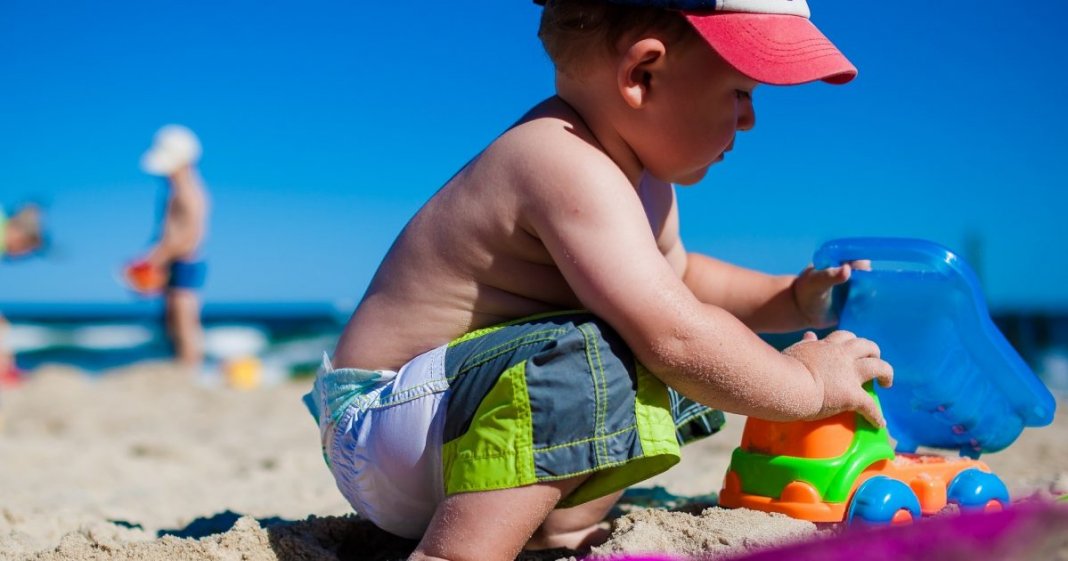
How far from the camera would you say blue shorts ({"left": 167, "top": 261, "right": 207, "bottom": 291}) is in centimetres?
716

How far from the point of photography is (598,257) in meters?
1.41

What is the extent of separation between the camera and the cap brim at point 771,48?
1.51 metres

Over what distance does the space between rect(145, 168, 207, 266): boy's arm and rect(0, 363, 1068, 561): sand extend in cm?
160

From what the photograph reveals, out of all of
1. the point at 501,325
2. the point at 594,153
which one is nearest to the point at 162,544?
the point at 501,325

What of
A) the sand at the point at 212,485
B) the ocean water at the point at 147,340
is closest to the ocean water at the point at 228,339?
the ocean water at the point at 147,340

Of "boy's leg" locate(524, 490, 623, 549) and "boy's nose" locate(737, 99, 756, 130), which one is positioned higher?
"boy's nose" locate(737, 99, 756, 130)

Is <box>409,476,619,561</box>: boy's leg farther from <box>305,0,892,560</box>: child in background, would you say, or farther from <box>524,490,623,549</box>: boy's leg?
<box>524,490,623,549</box>: boy's leg

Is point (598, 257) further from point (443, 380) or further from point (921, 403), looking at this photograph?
point (921, 403)

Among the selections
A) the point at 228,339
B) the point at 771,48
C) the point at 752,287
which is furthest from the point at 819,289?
the point at 228,339

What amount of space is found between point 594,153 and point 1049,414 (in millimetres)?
1003

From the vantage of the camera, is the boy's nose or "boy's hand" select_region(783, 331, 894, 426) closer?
"boy's hand" select_region(783, 331, 894, 426)

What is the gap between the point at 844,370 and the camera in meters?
1.54

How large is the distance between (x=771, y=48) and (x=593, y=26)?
30 cm

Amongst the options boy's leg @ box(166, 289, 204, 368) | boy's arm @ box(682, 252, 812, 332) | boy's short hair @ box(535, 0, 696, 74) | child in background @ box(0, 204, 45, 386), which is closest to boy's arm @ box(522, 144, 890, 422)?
boy's short hair @ box(535, 0, 696, 74)
